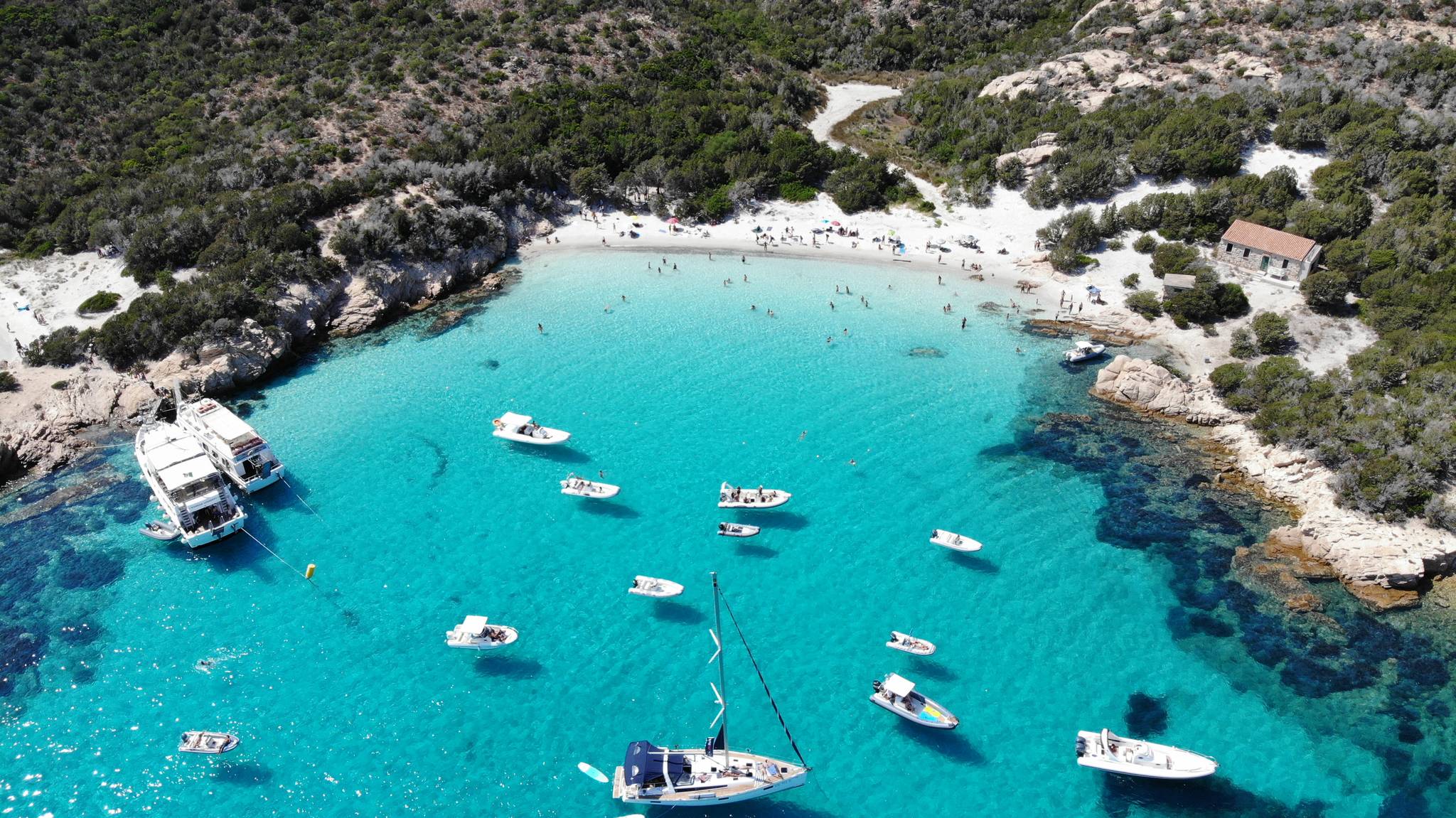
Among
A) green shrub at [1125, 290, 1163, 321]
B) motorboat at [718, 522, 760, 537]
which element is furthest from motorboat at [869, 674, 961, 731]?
green shrub at [1125, 290, 1163, 321]

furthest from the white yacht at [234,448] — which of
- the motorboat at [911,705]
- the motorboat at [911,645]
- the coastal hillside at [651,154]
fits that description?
the motorboat at [911,705]

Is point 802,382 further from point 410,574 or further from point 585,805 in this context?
point 585,805

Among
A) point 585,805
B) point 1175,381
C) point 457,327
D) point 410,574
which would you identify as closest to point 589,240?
point 457,327

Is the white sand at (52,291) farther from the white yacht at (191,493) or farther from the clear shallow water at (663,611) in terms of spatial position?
the white yacht at (191,493)

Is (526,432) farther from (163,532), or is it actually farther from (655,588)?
(163,532)

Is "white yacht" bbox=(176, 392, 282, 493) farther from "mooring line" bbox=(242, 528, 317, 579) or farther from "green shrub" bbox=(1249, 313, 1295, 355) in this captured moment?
"green shrub" bbox=(1249, 313, 1295, 355)

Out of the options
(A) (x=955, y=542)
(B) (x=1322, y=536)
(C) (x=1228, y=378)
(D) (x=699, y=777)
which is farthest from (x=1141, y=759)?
(C) (x=1228, y=378)
